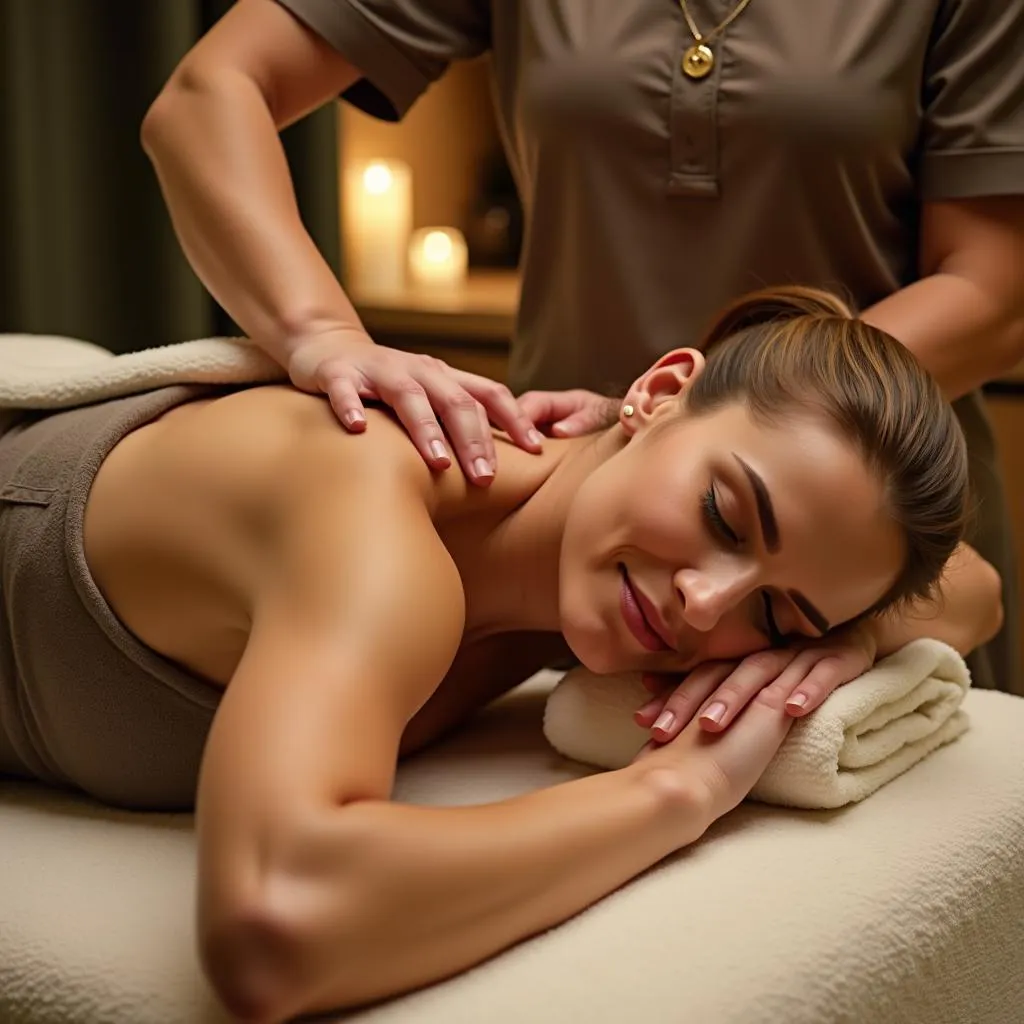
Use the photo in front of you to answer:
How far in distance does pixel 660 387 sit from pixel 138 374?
48 centimetres

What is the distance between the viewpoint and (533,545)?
133 centimetres

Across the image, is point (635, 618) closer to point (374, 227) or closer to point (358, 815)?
point (358, 815)

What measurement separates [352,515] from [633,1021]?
41 centimetres

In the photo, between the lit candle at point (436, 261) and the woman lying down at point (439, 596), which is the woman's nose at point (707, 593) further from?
the lit candle at point (436, 261)

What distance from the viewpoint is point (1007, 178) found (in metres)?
1.47

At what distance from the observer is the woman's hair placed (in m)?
1.19

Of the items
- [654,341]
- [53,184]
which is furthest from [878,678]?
[53,184]

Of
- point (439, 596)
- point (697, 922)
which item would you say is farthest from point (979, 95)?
point (697, 922)

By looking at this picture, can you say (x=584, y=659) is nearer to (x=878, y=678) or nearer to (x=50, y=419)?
(x=878, y=678)

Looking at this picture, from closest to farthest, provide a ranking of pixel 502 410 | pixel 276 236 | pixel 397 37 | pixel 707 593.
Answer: pixel 707 593 → pixel 502 410 → pixel 276 236 → pixel 397 37

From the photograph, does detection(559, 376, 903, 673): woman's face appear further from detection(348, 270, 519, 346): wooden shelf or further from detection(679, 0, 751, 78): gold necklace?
detection(348, 270, 519, 346): wooden shelf

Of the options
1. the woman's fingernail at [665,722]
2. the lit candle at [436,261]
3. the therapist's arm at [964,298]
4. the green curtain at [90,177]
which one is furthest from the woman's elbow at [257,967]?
the lit candle at [436,261]

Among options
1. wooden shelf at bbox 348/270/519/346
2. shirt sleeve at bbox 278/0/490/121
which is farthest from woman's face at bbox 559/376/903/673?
wooden shelf at bbox 348/270/519/346

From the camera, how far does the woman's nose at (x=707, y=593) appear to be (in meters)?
1.14
